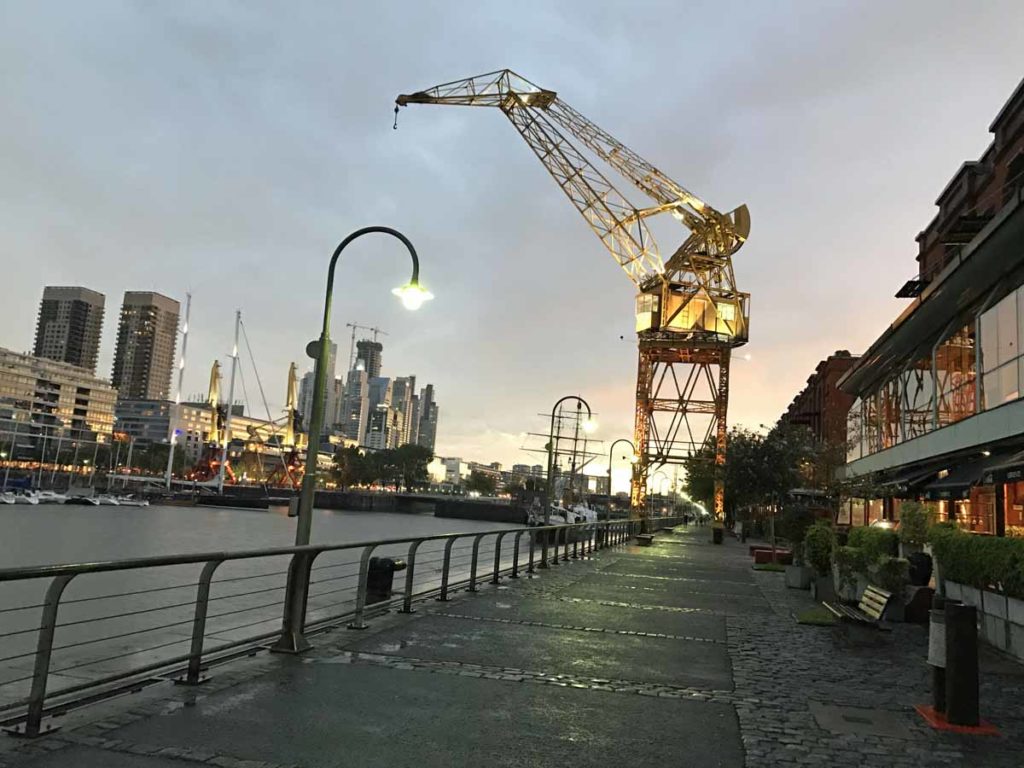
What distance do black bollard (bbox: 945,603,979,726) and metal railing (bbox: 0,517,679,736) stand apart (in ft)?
18.8

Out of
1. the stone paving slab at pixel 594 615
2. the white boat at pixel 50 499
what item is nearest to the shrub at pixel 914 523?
the stone paving slab at pixel 594 615

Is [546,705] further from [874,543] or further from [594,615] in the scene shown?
[874,543]

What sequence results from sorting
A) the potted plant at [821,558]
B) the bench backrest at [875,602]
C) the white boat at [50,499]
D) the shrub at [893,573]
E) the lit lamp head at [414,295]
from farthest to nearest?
the white boat at [50,499] → the potted plant at [821,558] → the shrub at [893,573] → the bench backrest at [875,602] → the lit lamp head at [414,295]

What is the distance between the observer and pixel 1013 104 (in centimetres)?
2856

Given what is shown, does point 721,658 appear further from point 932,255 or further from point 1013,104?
point 932,255

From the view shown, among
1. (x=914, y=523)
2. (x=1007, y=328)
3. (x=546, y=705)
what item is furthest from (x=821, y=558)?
(x=546, y=705)

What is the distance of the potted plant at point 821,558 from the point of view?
53.1 feet

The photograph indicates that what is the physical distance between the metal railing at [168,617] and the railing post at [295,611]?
1 centimetres

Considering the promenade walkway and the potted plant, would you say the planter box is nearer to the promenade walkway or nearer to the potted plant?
the potted plant

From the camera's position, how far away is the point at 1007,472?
13812 millimetres

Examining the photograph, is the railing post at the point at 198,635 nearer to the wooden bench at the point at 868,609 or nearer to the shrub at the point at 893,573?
the wooden bench at the point at 868,609

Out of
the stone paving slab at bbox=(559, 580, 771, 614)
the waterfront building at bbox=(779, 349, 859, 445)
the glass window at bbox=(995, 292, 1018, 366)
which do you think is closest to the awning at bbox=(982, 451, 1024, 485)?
the glass window at bbox=(995, 292, 1018, 366)

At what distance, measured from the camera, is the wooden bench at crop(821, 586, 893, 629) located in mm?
12531

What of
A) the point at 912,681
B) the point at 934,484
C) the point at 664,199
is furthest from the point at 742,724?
the point at 664,199
